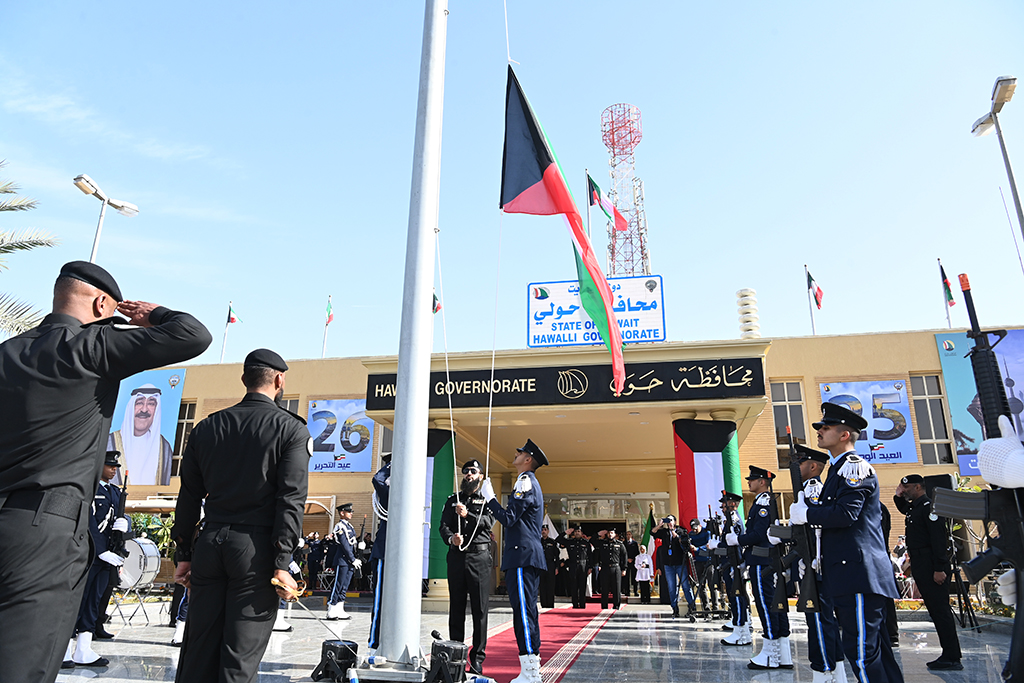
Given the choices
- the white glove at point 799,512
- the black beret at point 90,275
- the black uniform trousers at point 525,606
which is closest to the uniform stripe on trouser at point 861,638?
the white glove at point 799,512

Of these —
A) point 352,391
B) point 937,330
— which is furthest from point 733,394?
point 352,391

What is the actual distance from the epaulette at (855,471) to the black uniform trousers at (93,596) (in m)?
7.28

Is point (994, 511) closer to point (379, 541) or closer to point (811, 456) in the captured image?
point (811, 456)

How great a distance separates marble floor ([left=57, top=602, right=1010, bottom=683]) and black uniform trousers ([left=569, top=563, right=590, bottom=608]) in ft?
13.1

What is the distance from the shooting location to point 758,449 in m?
21.3

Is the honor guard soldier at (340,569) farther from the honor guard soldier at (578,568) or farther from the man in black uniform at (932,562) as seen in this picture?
the man in black uniform at (932,562)

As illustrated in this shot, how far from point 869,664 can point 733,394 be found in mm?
10110

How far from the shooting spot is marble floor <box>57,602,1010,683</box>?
6516 millimetres

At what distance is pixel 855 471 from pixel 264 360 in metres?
4.05

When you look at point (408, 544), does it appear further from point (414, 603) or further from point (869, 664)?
point (869, 664)

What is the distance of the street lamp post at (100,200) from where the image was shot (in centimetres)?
1292

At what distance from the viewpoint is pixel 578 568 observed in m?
16.2

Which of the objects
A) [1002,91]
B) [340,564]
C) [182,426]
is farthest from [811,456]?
[182,426]

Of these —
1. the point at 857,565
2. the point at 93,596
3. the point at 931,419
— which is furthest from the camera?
the point at 931,419
